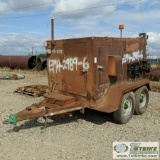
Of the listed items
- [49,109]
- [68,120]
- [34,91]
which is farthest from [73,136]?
[34,91]

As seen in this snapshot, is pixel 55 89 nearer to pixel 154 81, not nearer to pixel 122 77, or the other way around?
pixel 122 77

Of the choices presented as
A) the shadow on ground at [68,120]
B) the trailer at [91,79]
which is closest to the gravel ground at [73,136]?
the shadow on ground at [68,120]

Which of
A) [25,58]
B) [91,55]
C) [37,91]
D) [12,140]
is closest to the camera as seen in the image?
[12,140]

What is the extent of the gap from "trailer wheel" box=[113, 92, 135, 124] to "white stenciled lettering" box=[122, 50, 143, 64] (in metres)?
0.91

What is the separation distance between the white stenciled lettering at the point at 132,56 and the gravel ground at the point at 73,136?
1516 millimetres

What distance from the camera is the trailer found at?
5.57 metres

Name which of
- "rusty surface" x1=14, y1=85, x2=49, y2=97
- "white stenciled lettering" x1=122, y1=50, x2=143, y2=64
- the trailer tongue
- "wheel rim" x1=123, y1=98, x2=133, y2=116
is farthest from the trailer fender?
"rusty surface" x1=14, y1=85, x2=49, y2=97

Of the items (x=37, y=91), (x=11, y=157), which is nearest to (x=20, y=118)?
(x=11, y=157)

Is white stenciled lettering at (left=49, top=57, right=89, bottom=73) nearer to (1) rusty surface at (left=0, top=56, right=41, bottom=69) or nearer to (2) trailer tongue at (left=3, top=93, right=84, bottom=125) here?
(2) trailer tongue at (left=3, top=93, right=84, bottom=125)

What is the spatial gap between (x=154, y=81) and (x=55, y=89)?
8274mm

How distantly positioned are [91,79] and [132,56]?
1827 mm

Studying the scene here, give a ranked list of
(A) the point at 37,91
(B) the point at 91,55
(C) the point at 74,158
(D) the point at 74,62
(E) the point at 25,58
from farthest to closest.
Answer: (E) the point at 25,58
(A) the point at 37,91
(D) the point at 74,62
(B) the point at 91,55
(C) the point at 74,158

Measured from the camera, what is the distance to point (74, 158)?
4203 mm

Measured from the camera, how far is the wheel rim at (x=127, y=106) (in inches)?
244
